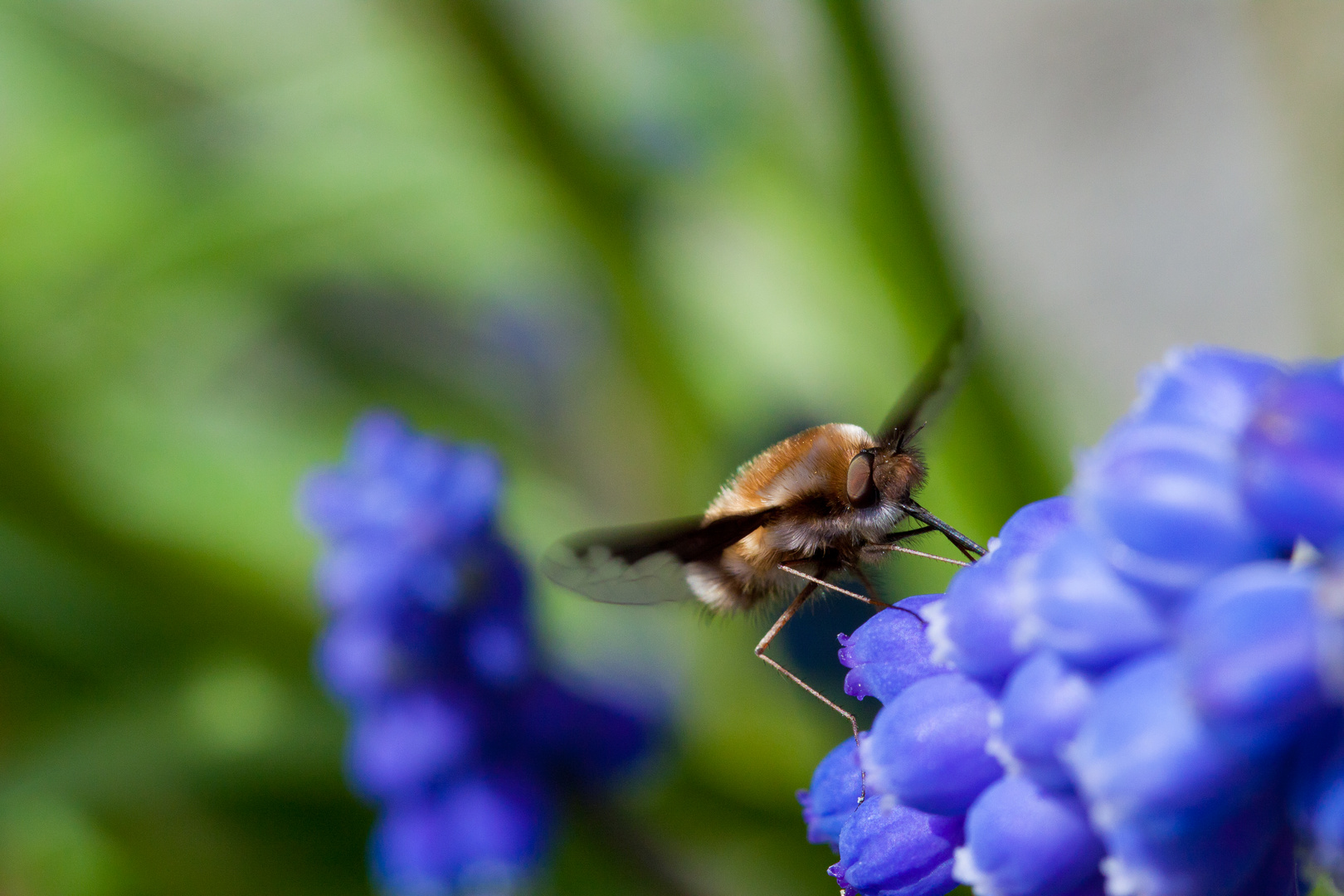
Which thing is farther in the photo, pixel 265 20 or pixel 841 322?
pixel 265 20

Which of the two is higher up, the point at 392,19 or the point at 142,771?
the point at 392,19

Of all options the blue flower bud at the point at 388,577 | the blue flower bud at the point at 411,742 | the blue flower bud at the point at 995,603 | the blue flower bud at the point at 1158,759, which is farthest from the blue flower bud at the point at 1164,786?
the blue flower bud at the point at 411,742

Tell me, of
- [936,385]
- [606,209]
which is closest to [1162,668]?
[936,385]

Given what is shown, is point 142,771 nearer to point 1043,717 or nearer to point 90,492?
point 90,492

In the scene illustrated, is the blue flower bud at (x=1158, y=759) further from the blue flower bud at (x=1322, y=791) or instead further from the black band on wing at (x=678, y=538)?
the black band on wing at (x=678, y=538)

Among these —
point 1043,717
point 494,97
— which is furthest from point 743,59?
point 1043,717

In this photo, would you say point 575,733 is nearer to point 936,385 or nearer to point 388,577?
point 388,577
